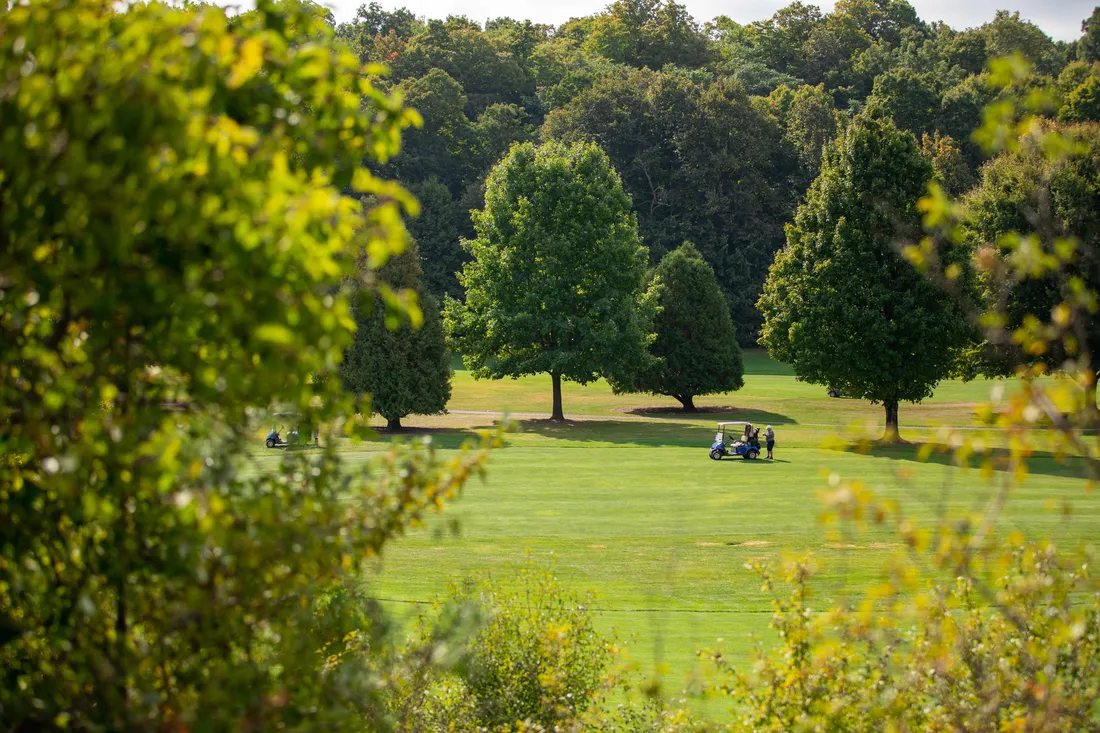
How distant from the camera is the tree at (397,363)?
45.7 m

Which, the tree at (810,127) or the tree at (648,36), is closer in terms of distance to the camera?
the tree at (810,127)

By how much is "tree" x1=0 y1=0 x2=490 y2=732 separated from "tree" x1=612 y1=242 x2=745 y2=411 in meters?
48.3

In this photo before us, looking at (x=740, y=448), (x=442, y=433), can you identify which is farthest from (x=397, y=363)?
(x=740, y=448)

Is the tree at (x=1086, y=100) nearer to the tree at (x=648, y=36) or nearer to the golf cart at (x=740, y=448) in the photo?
the tree at (x=648, y=36)

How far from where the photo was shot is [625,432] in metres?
45.4

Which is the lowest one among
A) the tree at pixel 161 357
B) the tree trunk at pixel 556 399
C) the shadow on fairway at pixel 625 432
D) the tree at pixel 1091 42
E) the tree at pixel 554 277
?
the shadow on fairway at pixel 625 432

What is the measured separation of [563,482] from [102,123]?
27.2 meters

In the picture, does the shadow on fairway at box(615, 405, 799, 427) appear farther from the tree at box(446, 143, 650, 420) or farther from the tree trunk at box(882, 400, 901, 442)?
the tree trunk at box(882, 400, 901, 442)

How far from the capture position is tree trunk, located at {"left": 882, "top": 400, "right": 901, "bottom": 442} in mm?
40469

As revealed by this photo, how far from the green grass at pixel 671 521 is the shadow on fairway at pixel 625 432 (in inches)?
4.2

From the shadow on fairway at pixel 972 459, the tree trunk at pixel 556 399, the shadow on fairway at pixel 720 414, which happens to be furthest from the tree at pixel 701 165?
the shadow on fairway at pixel 972 459

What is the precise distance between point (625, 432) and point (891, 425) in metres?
9.96

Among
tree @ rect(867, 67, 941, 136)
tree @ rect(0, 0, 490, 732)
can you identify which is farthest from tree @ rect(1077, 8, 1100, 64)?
tree @ rect(0, 0, 490, 732)

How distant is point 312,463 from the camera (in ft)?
17.9
